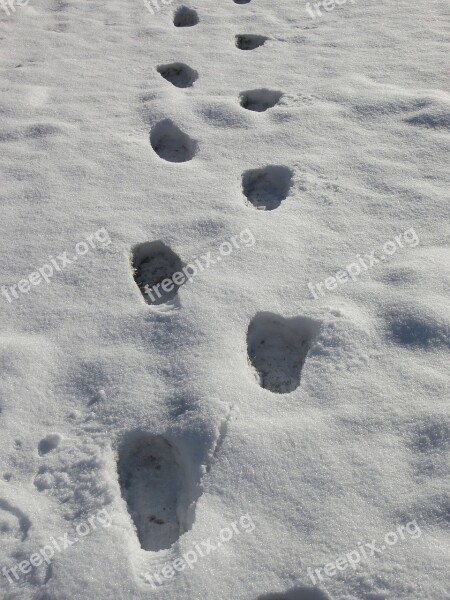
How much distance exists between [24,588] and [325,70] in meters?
2.93

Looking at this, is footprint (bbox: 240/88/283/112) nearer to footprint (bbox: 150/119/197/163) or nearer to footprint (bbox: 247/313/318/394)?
footprint (bbox: 150/119/197/163)

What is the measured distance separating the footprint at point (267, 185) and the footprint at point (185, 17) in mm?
1656

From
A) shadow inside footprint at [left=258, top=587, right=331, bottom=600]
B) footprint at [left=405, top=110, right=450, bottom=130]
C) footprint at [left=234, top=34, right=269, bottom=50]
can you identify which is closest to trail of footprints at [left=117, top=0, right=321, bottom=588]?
shadow inside footprint at [left=258, top=587, right=331, bottom=600]

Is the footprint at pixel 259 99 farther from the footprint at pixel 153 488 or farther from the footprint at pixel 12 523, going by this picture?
the footprint at pixel 12 523

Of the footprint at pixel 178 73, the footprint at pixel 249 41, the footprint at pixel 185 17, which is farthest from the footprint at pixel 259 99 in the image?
the footprint at pixel 185 17

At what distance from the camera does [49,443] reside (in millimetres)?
1946

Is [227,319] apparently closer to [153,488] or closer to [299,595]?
[153,488]

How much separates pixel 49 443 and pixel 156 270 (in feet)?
2.80

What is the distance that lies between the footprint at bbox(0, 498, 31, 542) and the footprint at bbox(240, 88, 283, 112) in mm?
2321

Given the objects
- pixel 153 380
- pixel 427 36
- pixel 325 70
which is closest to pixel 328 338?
pixel 153 380

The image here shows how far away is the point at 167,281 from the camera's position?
2451 millimetres

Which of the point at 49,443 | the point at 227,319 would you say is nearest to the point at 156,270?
the point at 227,319

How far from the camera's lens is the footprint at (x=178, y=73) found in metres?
3.47

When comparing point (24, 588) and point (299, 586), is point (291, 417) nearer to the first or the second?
point (299, 586)
